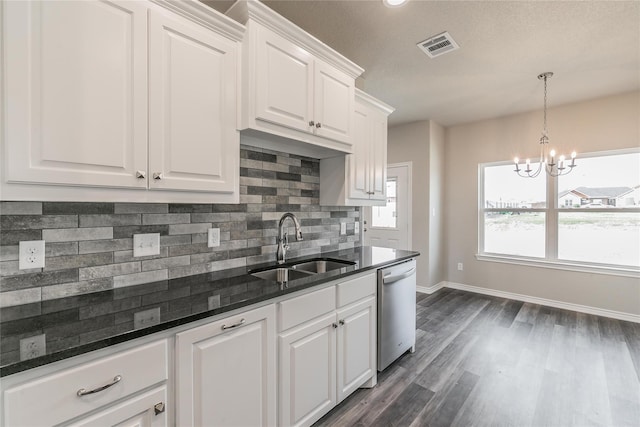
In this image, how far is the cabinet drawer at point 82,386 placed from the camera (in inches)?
31.7

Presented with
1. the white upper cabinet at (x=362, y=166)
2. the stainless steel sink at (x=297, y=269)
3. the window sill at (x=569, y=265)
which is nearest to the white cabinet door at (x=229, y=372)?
the stainless steel sink at (x=297, y=269)

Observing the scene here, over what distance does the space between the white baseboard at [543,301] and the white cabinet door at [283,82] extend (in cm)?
367

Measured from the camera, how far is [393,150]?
483cm

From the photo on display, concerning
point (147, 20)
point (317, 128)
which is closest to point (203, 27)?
point (147, 20)

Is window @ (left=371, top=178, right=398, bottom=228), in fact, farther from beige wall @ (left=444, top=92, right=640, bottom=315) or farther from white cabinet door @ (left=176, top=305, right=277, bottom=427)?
white cabinet door @ (left=176, top=305, right=277, bottom=427)

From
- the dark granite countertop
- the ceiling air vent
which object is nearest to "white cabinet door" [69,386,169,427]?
the dark granite countertop

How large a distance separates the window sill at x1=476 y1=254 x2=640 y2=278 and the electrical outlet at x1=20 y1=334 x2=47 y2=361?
4.91 meters

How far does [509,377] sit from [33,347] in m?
2.93

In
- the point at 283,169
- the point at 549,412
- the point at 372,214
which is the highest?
the point at 283,169

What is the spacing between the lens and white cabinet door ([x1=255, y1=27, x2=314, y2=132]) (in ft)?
5.33

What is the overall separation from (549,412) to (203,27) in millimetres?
3158

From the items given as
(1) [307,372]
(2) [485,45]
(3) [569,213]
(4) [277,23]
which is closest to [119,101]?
(4) [277,23]

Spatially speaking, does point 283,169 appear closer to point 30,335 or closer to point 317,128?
point 317,128

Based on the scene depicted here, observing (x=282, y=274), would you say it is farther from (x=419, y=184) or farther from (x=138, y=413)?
(x=419, y=184)
